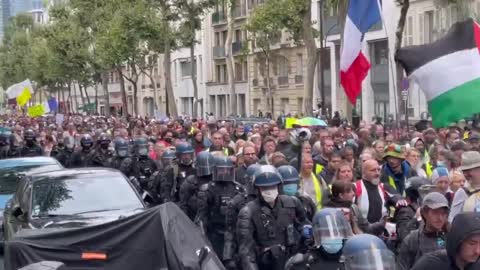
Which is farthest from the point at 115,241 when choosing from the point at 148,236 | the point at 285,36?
the point at 285,36

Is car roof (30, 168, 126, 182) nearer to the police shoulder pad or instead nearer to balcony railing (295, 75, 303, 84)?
the police shoulder pad

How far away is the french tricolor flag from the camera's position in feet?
54.1

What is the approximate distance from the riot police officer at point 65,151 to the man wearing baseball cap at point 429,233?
12.9 metres

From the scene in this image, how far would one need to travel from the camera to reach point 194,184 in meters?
11.4

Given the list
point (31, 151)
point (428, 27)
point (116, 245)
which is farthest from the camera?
point (428, 27)

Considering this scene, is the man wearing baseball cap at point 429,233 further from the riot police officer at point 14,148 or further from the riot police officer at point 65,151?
the riot police officer at point 14,148

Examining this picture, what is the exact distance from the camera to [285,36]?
196 feet

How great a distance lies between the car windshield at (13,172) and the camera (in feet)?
52.4

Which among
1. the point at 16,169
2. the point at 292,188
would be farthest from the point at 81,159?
the point at 292,188

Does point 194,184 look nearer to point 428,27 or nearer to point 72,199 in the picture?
point 72,199

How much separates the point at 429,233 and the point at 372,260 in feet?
5.36

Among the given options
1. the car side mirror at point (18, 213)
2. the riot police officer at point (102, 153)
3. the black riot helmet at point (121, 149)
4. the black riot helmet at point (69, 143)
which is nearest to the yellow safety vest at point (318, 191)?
the car side mirror at point (18, 213)

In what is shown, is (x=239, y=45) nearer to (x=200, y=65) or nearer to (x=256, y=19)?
(x=200, y=65)

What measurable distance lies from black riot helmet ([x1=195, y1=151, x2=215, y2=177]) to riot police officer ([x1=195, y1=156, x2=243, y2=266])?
53cm
